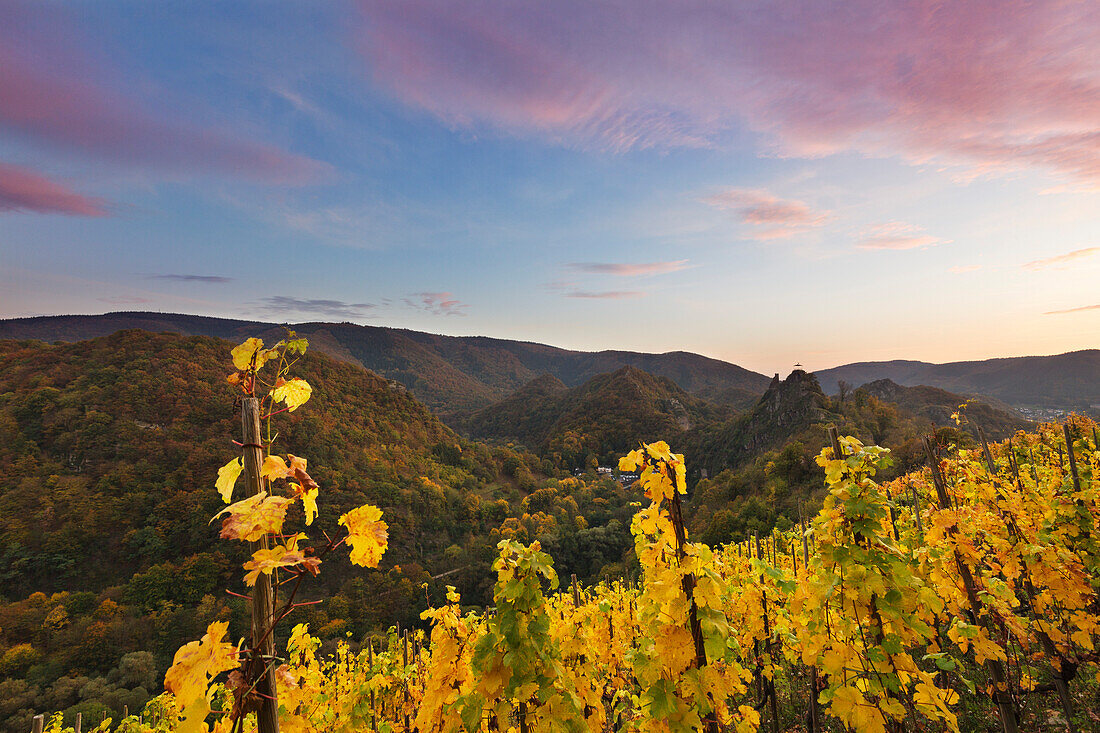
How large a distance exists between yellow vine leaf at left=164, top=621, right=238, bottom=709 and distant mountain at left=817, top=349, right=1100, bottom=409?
448ft

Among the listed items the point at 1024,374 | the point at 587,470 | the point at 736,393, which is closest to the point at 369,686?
the point at 587,470

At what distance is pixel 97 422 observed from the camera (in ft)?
181

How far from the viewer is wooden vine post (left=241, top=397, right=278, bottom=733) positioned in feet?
6.25

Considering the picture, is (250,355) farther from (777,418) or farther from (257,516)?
(777,418)

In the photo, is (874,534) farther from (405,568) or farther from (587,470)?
(587,470)

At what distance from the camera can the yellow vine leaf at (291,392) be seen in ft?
7.42

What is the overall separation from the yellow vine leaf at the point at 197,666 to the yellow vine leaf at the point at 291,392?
1019 millimetres

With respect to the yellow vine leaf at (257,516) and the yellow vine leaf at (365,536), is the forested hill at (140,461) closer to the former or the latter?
the yellow vine leaf at (365,536)

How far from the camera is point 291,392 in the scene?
7.56 feet

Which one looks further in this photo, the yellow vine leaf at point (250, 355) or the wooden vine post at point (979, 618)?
the wooden vine post at point (979, 618)

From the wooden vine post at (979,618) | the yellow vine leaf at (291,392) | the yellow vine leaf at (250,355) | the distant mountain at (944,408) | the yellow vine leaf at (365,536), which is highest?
the yellow vine leaf at (250,355)

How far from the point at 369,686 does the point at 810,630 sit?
505 centimetres

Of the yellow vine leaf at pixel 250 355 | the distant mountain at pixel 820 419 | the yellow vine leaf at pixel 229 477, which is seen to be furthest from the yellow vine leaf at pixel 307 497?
the distant mountain at pixel 820 419

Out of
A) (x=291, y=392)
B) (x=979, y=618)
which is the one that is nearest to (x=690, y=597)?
(x=291, y=392)
